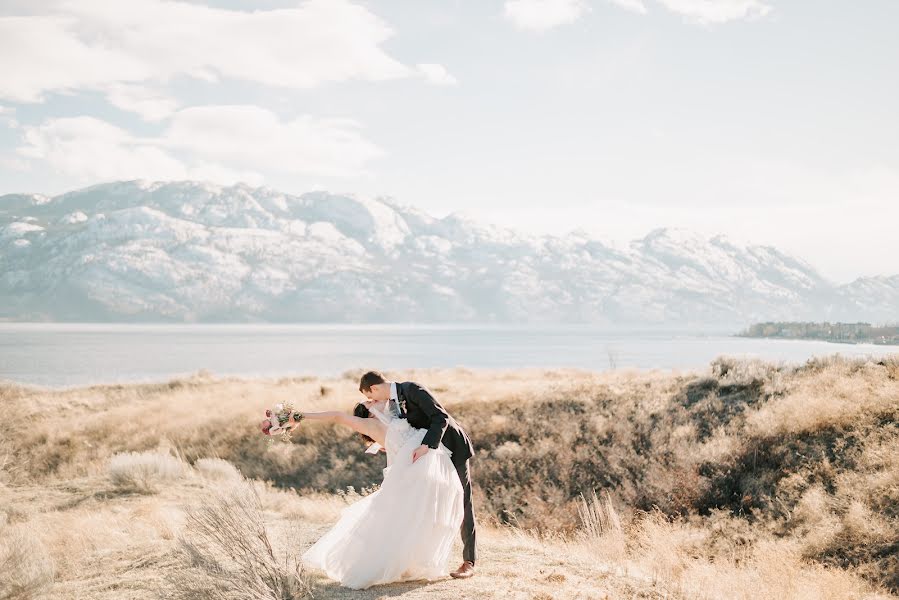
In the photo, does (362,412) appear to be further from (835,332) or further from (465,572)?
(835,332)

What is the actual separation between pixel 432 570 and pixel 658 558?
374 cm

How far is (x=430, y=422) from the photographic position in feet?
22.8

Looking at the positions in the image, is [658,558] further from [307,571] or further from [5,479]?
[5,479]

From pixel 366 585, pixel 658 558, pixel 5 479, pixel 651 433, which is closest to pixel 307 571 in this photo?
pixel 366 585

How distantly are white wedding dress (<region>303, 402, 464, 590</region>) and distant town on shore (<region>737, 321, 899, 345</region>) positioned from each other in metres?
55.8

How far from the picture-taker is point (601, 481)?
16219 mm

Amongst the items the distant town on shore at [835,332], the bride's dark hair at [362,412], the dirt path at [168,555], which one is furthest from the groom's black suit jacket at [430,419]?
the distant town on shore at [835,332]

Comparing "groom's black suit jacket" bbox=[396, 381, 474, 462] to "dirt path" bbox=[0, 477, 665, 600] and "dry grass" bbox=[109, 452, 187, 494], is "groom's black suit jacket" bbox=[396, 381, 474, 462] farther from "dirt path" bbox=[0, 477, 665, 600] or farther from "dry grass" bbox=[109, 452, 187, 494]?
"dry grass" bbox=[109, 452, 187, 494]

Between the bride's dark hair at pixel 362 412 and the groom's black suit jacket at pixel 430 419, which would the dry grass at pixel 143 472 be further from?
the groom's black suit jacket at pixel 430 419

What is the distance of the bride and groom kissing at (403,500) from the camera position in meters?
6.71

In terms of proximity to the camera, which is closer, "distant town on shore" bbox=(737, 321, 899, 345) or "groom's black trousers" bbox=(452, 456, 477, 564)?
"groom's black trousers" bbox=(452, 456, 477, 564)

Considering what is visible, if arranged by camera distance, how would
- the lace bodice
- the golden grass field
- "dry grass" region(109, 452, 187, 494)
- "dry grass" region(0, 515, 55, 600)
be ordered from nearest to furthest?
1. the lace bodice
2. the golden grass field
3. "dry grass" region(0, 515, 55, 600)
4. "dry grass" region(109, 452, 187, 494)

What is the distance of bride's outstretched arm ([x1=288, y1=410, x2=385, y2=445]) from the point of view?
6.89m

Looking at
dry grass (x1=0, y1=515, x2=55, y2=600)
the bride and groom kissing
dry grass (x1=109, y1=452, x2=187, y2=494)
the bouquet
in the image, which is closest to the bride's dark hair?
the bride and groom kissing
